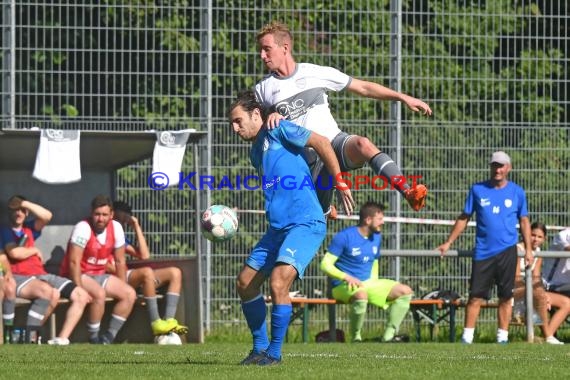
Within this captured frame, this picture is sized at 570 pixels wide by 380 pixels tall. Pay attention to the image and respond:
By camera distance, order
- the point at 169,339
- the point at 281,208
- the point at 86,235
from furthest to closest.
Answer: the point at 86,235 < the point at 169,339 < the point at 281,208

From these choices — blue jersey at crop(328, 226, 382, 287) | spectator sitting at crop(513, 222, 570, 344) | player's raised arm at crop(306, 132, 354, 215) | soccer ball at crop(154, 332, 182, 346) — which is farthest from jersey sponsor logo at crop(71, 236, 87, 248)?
player's raised arm at crop(306, 132, 354, 215)

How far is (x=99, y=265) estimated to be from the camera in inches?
595

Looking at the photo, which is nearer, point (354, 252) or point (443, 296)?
point (354, 252)

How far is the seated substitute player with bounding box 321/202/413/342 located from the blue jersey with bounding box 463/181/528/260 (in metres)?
1.01

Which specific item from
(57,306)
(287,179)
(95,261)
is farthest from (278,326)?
(57,306)

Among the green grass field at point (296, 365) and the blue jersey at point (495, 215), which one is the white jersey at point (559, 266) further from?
the green grass field at point (296, 365)

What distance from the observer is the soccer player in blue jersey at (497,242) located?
1566 centimetres

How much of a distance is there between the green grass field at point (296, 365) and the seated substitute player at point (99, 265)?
2436 millimetres

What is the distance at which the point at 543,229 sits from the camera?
16.7m

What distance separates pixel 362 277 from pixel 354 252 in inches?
12.9

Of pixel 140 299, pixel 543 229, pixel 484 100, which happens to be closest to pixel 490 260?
pixel 543 229

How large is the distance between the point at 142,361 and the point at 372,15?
868 centimetres

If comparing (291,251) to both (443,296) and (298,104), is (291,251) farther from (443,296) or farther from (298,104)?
(443,296)

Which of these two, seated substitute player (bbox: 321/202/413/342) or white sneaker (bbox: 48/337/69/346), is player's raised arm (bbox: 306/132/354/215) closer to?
white sneaker (bbox: 48/337/69/346)
